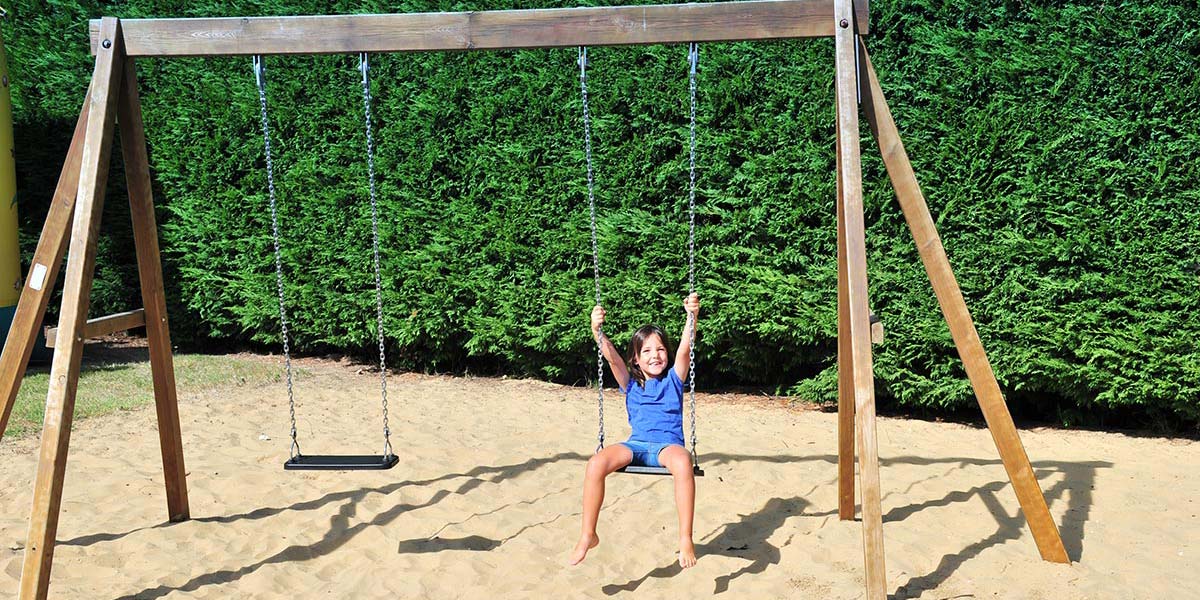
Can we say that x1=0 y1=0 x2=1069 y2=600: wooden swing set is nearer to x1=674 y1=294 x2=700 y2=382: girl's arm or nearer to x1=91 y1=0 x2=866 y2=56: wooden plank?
x1=91 y1=0 x2=866 y2=56: wooden plank

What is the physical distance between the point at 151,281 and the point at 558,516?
6.26 ft

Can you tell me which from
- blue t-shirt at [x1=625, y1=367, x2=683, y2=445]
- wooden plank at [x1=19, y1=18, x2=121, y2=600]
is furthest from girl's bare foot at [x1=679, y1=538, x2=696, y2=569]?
wooden plank at [x1=19, y1=18, x2=121, y2=600]

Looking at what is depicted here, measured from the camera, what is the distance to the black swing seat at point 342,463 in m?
3.96

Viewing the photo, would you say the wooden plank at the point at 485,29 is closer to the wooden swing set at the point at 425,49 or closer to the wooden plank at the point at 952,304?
the wooden swing set at the point at 425,49

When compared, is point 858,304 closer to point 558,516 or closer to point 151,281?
point 558,516

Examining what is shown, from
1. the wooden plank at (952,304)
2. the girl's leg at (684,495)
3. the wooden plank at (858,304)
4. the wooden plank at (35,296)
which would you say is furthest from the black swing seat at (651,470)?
the wooden plank at (35,296)

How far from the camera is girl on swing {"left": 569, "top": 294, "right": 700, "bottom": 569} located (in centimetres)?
368

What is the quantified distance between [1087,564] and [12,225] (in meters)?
7.23

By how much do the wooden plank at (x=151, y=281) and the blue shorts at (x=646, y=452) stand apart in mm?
1824

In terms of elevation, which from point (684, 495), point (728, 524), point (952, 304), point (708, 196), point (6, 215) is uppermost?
point (6, 215)

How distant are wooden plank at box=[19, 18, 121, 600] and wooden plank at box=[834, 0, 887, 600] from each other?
2.49 meters

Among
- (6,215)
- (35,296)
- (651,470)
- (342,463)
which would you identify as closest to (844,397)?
(651,470)

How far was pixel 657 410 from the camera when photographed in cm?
398

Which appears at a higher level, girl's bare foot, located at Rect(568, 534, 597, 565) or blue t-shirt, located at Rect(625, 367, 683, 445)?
blue t-shirt, located at Rect(625, 367, 683, 445)
